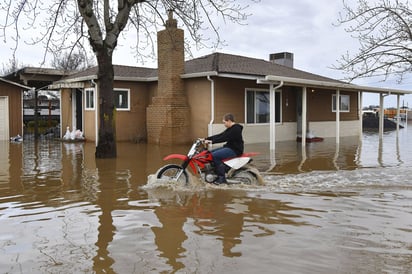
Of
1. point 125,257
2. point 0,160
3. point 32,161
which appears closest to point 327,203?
point 125,257

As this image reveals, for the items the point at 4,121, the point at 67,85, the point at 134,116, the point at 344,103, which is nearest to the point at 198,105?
the point at 134,116

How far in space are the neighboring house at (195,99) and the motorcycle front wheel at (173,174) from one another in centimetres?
823

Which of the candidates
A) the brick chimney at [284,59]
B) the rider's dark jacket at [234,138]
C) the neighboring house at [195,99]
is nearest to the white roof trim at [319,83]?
the neighboring house at [195,99]

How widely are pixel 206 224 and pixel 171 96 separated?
43.7 feet

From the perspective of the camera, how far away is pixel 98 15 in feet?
50.9

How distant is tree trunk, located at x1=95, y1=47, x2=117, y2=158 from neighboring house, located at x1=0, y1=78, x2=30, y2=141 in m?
11.3

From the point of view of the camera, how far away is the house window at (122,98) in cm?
2050

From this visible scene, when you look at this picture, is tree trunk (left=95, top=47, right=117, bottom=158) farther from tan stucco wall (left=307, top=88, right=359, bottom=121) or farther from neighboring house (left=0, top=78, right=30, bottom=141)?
tan stucco wall (left=307, top=88, right=359, bottom=121)

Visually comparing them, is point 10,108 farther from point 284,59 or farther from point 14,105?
point 284,59

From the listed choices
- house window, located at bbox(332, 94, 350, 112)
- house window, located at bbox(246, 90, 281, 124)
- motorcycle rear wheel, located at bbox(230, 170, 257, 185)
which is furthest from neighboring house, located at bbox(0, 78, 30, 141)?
motorcycle rear wheel, located at bbox(230, 170, 257, 185)

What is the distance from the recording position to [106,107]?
13.9 meters

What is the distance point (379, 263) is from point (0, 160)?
40.7ft

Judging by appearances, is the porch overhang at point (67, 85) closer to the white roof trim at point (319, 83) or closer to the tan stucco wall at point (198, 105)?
the tan stucco wall at point (198, 105)

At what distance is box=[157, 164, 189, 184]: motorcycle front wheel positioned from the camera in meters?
8.31
